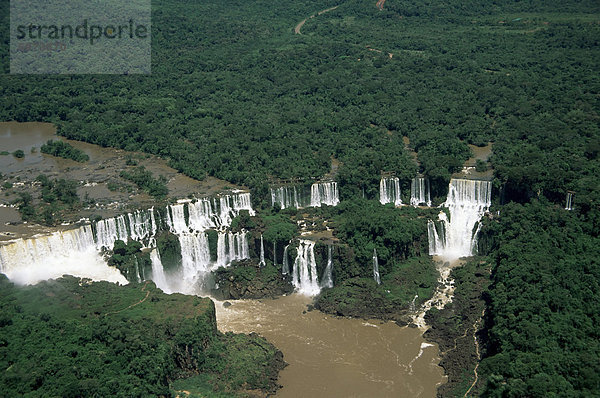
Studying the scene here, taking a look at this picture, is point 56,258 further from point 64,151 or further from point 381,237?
point 381,237

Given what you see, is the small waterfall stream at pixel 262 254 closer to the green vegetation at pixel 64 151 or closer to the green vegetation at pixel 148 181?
the green vegetation at pixel 148 181

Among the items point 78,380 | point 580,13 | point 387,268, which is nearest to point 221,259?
point 387,268

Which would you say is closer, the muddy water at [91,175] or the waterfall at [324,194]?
the muddy water at [91,175]

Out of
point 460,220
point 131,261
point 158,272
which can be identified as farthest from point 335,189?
point 131,261

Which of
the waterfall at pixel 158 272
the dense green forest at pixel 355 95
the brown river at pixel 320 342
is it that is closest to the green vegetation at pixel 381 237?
the brown river at pixel 320 342

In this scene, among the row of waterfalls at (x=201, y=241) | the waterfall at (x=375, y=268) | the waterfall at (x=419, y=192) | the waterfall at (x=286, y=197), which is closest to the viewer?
the row of waterfalls at (x=201, y=241)

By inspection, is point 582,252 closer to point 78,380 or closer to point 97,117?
point 78,380
